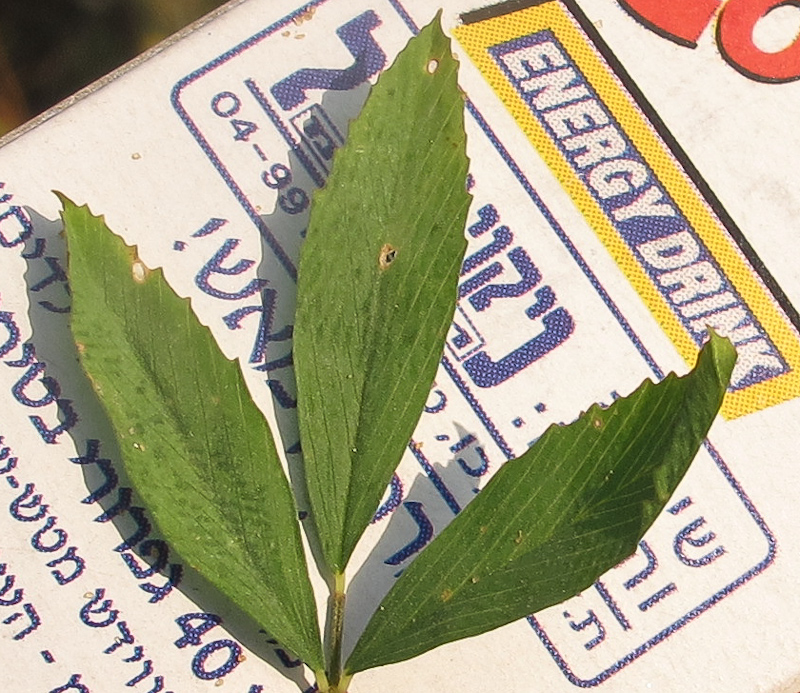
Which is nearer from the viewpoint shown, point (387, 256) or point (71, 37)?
point (387, 256)

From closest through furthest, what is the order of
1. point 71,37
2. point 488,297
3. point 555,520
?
point 555,520
point 488,297
point 71,37

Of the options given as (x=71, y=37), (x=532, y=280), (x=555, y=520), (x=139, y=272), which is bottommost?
(x=555, y=520)

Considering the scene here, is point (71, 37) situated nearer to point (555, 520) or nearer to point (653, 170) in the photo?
point (653, 170)

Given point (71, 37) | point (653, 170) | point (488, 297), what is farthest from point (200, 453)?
point (71, 37)

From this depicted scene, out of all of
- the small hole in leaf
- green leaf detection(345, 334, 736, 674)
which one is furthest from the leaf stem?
the small hole in leaf

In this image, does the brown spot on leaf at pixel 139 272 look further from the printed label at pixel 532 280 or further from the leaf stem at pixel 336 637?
the leaf stem at pixel 336 637

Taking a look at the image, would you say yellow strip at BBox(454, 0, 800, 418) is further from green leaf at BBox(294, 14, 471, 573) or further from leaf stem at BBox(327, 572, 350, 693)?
leaf stem at BBox(327, 572, 350, 693)

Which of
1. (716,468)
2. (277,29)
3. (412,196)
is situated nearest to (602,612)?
(716,468)

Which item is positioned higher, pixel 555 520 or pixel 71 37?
pixel 71 37
